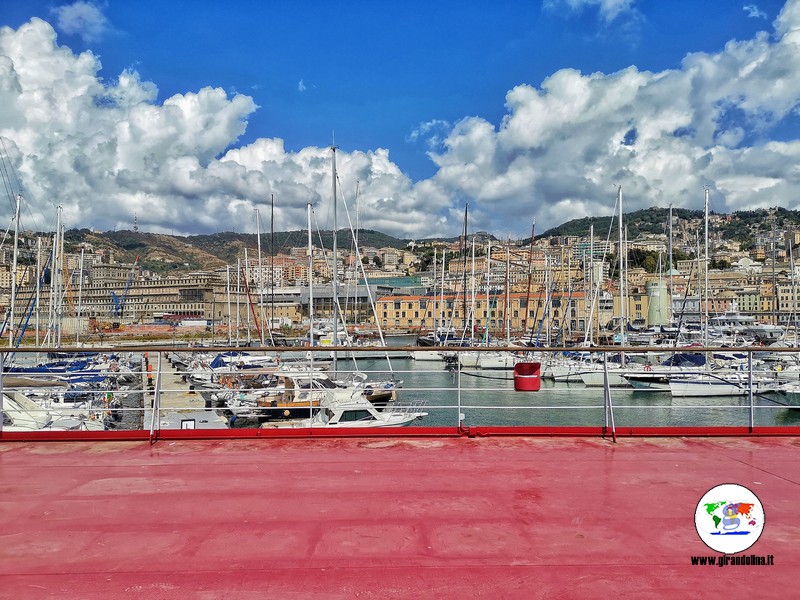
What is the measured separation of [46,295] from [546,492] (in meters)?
45.7

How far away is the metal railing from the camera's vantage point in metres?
6.12

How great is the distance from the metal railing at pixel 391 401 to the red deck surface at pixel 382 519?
44cm

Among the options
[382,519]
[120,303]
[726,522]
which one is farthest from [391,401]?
[120,303]

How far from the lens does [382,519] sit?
377cm

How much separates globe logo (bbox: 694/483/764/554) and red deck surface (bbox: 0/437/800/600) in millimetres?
67

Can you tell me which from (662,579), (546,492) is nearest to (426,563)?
(662,579)

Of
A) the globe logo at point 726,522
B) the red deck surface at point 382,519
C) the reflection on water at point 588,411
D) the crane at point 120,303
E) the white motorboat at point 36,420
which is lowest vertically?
the reflection on water at point 588,411

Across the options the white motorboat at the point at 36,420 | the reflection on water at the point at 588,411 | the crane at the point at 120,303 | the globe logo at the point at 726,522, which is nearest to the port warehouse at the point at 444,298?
the crane at the point at 120,303

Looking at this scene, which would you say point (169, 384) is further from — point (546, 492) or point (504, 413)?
point (546, 492)

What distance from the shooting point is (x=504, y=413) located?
894 inches

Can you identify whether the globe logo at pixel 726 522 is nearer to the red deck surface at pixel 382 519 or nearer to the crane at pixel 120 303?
the red deck surface at pixel 382 519

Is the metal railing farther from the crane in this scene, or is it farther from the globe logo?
the crane

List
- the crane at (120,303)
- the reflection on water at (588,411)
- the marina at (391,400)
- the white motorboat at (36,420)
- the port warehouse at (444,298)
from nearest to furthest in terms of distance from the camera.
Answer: the white motorboat at (36,420) → the marina at (391,400) → the reflection on water at (588,411) → the port warehouse at (444,298) → the crane at (120,303)

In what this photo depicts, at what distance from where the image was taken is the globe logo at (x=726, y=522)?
326 cm
